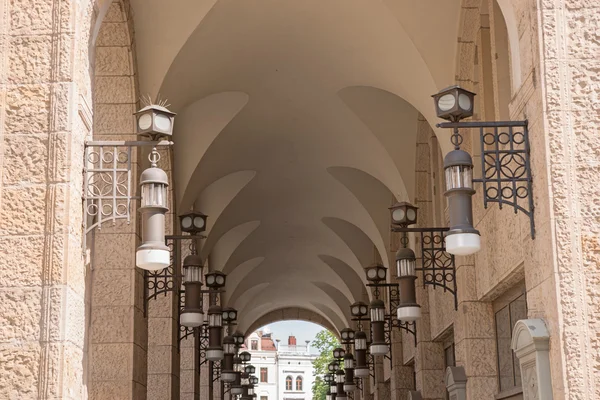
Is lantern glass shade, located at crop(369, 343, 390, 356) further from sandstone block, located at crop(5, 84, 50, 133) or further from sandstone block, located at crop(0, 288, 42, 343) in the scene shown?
sandstone block, located at crop(5, 84, 50, 133)

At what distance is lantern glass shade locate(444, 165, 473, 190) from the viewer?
273 inches

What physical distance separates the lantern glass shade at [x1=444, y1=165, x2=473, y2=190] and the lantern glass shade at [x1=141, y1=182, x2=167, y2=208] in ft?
7.89

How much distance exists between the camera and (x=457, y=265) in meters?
11.2

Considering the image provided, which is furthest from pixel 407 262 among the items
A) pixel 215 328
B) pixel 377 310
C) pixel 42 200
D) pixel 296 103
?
pixel 42 200

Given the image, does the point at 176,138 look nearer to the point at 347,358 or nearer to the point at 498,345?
the point at 498,345

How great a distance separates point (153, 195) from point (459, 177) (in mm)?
2548

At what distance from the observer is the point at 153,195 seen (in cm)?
705

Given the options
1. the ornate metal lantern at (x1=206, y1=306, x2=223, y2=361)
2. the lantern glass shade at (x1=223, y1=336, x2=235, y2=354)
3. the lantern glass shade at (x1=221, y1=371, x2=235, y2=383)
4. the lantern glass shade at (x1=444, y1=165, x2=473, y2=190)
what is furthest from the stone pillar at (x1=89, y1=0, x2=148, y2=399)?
the lantern glass shade at (x1=223, y1=336, x2=235, y2=354)

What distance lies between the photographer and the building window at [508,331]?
9.46 m

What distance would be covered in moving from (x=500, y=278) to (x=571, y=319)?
3455mm

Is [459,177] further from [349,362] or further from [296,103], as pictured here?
[349,362]

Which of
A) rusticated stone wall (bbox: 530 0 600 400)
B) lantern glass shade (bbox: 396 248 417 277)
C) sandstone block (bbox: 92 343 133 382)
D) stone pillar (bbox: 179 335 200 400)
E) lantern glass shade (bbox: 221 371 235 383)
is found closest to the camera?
rusticated stone wall (bbox: 530 0 600 400)

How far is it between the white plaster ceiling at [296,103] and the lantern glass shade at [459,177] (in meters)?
4.70

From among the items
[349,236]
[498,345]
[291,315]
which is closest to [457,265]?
[498,345]
